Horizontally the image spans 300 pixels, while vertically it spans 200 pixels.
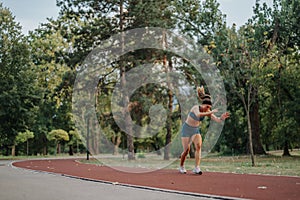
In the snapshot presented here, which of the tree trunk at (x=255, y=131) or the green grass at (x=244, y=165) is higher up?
the tree trunk at (x=255, y=131)

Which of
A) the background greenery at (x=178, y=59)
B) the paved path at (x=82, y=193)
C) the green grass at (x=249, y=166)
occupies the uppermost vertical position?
the background greenery at (x=178, y=59)

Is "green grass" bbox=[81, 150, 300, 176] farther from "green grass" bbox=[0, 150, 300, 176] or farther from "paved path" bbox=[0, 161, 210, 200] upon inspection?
"paved path" bbox=[0, 161, 210, 200]

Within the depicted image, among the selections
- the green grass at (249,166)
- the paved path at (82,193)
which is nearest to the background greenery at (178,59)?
the green grass at (249,166)

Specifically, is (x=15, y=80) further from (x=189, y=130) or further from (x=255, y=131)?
(x=189, y=130)

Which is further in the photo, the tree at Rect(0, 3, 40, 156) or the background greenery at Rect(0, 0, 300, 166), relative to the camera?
the tree at Rect(0, 3, 40, 156)

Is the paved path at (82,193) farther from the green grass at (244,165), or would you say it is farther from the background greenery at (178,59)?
the background greenery at (178,59)

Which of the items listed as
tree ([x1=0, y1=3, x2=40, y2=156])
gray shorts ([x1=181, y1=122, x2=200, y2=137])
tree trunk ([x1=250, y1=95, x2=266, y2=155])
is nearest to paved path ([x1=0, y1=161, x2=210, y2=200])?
gray shorts ([x1=181, y1=122, x2=200, y2=137])

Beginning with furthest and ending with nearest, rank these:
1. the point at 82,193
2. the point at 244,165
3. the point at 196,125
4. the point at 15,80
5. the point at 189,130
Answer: the point at 15,80, the point at 244,165, the point at 189,130, the point at 196,125, the point at 82,193

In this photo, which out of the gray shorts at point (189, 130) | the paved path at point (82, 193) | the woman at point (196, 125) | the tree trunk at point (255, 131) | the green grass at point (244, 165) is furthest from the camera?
the tree trunk at point (255, 131)

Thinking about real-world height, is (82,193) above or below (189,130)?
below

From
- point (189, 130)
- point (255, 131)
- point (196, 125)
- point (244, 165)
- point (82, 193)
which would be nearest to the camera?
point (82, 193)

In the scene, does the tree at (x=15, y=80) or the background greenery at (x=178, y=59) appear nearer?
the background greenery at (x=178, y=59)

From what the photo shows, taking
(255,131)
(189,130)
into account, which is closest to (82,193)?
(189,130)

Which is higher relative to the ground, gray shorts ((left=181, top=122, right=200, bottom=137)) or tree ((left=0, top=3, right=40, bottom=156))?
tree ((left=0, top=3, right=40, bottom=156))
